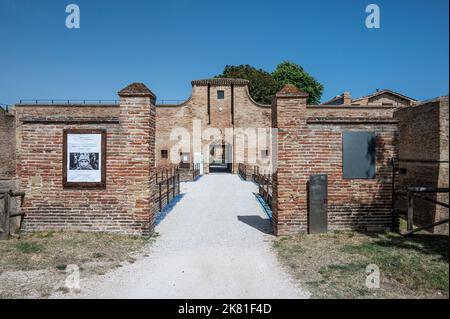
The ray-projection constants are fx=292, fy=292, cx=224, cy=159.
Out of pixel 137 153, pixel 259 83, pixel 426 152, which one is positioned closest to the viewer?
pixel 137 153

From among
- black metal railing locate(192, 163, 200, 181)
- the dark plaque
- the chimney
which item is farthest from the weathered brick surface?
the dark plaque

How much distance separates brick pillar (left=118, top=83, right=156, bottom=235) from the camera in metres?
7.04

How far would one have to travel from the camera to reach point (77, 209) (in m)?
7.13

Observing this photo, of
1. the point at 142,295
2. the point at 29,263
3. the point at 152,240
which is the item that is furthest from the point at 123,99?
the point at 142,295

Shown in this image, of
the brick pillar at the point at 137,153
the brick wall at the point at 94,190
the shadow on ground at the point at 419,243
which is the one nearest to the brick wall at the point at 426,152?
the shadow on ground at the point at 419,243

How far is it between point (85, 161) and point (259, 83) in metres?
32.3

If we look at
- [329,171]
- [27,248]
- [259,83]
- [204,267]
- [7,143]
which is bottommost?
[204,267]

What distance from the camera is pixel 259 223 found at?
8.56 m

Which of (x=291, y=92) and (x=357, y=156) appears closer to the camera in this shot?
(x=291, y=92)

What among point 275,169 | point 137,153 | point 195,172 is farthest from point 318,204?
point 195,172

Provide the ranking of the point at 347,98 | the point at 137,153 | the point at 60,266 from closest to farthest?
1. the point at 60,266
2. the point at 137,153
3. the point at 347,98

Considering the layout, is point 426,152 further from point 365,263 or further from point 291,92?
point 365,263

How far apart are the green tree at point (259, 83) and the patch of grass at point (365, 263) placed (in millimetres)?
30363
